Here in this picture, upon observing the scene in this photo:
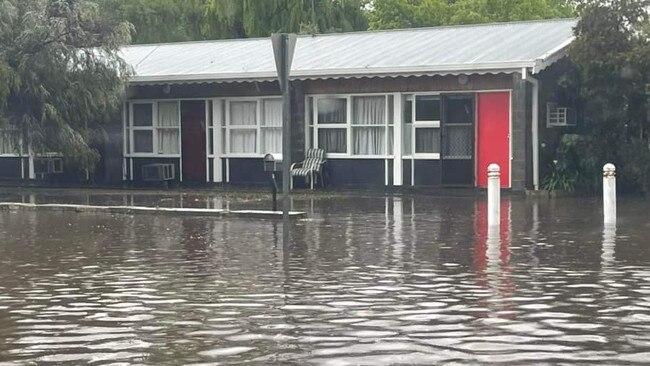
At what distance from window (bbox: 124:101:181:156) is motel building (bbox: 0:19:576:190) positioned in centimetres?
3

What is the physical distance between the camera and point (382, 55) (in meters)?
28.6

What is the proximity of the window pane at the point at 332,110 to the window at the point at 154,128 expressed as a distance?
13.8ft

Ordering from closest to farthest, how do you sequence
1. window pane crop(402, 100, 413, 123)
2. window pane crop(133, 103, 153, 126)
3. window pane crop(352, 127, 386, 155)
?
1. window pane crop(402, 100, 413, 123)
2. window pane crop(352, 127, 386, 155)
3. window pane crop(133, 103, 153, 126)

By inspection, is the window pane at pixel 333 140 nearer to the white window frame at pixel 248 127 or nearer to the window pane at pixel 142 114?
the white window frame at pixel 248 127

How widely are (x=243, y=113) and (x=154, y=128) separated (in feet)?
9.20

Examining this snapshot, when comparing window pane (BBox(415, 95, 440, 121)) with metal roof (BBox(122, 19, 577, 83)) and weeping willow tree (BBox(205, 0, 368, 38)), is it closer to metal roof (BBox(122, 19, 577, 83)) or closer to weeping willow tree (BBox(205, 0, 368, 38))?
metal roof (BBox(122, 19, 577, 83))

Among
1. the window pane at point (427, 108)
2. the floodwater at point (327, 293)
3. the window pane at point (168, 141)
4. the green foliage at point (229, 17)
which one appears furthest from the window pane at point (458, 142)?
the green foliage at point (229, 17)

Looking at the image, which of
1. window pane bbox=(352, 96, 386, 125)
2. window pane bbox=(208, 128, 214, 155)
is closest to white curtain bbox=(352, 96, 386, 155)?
window pane bbox=(352, 96, 386, 125)

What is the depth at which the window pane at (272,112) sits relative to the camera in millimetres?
29109

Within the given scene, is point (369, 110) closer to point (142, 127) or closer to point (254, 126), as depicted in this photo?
point (254, 126)

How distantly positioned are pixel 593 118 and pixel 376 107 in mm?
5151

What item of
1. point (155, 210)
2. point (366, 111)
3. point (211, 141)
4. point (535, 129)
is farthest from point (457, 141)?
point (155, 210)

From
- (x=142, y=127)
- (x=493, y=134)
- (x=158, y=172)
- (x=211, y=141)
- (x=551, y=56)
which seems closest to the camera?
(x=551, y=56)

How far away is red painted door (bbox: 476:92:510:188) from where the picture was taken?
2583cm
